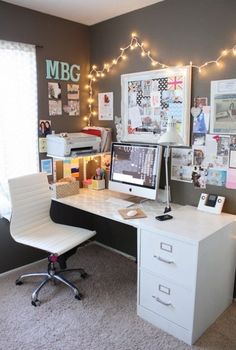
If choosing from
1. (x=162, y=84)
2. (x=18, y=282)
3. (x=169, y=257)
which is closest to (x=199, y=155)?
(x=162, y=84)

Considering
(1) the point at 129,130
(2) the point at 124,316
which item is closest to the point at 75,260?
(2) the point at 124,316

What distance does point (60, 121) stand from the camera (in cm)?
304

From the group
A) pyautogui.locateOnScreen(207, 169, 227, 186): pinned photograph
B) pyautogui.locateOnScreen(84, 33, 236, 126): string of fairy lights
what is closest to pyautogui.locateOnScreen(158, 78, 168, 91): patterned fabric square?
pyautogui.locateOnScreen(84, 33, 236, 126): string of fairy lights

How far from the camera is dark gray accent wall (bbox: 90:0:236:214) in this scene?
2.18m

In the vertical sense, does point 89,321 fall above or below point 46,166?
below

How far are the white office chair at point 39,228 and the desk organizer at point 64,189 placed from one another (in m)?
0.06

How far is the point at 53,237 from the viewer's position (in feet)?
8.06

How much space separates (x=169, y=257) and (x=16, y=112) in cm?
177

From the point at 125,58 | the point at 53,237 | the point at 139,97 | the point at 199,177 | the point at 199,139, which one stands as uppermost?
the point at 125,58

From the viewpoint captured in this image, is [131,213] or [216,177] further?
[216,177]

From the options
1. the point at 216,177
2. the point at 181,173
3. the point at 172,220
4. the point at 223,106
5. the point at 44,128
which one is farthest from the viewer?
the point at 44,128

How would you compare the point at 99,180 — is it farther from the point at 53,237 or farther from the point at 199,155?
the point at 199,155

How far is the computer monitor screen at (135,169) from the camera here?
8.03 feet

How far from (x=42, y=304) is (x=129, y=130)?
5.42ft
